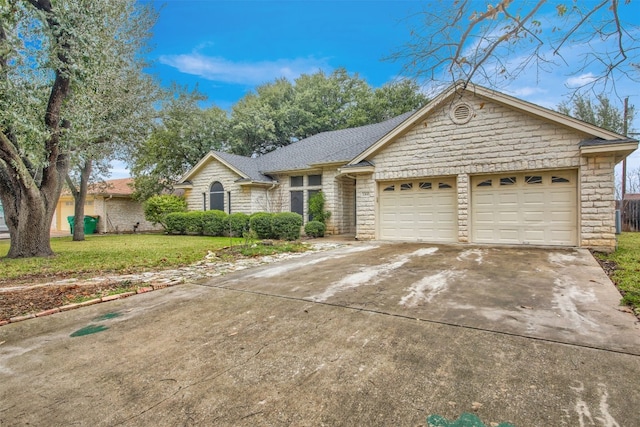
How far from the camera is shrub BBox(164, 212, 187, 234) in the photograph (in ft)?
56.8

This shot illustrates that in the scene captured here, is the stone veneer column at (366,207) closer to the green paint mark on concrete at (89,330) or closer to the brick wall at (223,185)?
the brick wall at (223,185)

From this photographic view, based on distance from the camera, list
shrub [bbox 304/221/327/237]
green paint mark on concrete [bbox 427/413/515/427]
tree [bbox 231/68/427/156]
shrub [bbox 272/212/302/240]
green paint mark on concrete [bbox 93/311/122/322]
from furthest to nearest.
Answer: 1. tree [bbox 231/68/427/156]
2. shrub [bbox 304/221/327/237]
3. shrub [bbox 272/212/302/240]
4. green paint mark on concrete [bbox 93/311/122/322]
5. green paint mark on concrete [bbox 427/413/515/427]

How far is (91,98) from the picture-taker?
888 cm

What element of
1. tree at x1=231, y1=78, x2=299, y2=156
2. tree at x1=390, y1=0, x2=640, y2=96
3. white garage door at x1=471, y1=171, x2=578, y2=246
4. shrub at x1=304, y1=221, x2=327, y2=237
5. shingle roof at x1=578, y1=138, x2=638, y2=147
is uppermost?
tree at x1=231, y1=78, x2=299, y2=156

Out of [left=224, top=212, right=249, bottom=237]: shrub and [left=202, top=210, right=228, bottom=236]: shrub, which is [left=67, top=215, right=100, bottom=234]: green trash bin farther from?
[left=224, top=212, right=249, bottom=237]: shrub

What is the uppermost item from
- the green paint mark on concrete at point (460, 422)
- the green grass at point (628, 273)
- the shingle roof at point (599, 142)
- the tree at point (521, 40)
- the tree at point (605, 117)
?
the tree at point (605, 117)

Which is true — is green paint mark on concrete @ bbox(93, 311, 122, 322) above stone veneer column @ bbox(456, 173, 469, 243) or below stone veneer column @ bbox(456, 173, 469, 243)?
below

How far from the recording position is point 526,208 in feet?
32.4

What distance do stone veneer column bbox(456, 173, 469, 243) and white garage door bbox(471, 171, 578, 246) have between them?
0.27 metres

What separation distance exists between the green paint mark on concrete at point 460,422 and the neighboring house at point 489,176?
23.3ft

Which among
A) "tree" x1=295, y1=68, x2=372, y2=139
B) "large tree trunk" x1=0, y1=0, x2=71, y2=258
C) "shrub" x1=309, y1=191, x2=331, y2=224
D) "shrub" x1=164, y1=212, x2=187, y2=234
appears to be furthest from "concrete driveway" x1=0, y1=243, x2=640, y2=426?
"tree" x1=295, y1=68, x2=372, y2=139

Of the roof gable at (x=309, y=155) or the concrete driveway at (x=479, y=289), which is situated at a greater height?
the roof gable at (x=309, y=155)

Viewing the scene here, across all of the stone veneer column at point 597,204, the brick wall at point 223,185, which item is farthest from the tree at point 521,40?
the brick wall at point 223,185

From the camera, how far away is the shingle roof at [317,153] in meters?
15.8
